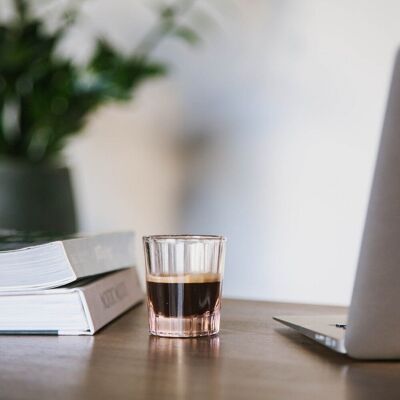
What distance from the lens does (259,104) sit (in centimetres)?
195

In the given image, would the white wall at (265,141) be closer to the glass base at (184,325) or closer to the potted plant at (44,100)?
the potted plant at (44,100)

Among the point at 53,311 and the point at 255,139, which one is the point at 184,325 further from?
the point at 255,139

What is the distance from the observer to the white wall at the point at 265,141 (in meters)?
1.81

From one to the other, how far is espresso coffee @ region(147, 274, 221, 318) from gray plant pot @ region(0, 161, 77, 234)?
3.54 ft

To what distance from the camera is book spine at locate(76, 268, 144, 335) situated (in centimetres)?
74

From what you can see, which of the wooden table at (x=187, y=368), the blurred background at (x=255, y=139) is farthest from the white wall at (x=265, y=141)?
the wooden table at (x=187, y=368)

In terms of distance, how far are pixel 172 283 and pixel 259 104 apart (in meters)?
1.31

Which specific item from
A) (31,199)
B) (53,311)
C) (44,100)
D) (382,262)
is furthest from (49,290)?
(44,100)

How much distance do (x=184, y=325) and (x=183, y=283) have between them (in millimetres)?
46

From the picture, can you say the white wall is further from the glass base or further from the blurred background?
the glass base

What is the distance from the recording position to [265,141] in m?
1.93

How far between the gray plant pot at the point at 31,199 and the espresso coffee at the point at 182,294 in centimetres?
108

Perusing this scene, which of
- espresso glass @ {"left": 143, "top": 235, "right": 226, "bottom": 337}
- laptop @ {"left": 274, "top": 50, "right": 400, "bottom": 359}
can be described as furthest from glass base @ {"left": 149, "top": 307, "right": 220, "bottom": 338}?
laptop @ {"left": 274, "top": 50, "right": 400, "bottom": 359}

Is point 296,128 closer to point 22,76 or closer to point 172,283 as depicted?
point 22,76
